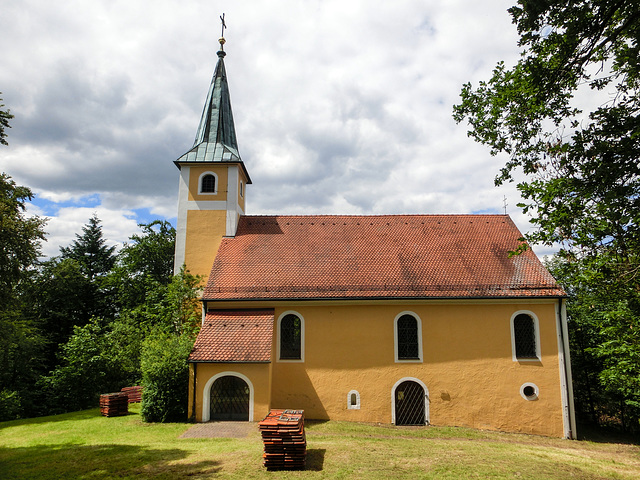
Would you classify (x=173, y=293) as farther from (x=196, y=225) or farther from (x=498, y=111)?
(x=498, y=111)

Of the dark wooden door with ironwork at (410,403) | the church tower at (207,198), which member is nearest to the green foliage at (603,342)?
the dark wooden door with ironwork at (410,403)

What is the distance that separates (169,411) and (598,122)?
1609 centimetres

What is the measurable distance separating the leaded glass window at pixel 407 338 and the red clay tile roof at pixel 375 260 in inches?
44.3

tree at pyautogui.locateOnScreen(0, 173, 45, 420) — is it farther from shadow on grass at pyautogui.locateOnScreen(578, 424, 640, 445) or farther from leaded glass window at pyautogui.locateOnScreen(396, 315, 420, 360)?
shadow on grass at pyautogui.locateOnScreen(578, 424, 640, 445)

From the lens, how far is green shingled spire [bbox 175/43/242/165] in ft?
70.6

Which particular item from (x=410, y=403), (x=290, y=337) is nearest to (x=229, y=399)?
(x=290, y=337)

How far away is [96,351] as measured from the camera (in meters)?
23.8

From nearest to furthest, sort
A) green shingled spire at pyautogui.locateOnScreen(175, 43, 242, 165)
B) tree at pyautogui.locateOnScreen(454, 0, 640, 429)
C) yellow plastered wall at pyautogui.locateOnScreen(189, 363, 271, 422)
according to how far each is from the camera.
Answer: tree at pyautogui.locateOnScreen(454, 0, 640, 429)
yellow plastered wall at pyautogui.locateOnScreen(189, 363, 271, 422)
green shingled spire at pyautogui.locateOnScreen(175, 43, 242, 165)

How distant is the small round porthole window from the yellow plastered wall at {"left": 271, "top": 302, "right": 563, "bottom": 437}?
146 millimetres

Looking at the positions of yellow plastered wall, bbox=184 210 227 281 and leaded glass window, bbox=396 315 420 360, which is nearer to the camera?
leaded glass window, bbox=396 315 420 360

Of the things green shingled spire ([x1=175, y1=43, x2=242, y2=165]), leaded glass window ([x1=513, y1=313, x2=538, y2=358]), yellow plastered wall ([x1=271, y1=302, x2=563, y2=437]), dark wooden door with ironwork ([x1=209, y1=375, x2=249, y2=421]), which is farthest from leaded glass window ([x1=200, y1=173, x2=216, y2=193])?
leaded glass window ([x1=513, y1=313, x2=538, y2=358])

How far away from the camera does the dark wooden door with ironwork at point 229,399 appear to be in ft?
51.5

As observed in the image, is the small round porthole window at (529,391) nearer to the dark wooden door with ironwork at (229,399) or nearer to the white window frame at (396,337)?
the white window frame at (396,337)

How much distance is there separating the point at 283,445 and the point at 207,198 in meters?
13.7
